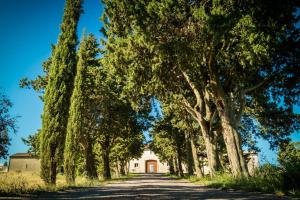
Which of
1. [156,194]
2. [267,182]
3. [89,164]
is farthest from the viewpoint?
[89,164]

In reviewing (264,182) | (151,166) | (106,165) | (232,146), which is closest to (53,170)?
(232,146)

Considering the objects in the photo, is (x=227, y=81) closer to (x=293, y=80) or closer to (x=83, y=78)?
(x=293, y=80)

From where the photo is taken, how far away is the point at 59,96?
50.5 feet

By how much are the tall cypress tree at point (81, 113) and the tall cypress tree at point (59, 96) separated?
11.7 feet

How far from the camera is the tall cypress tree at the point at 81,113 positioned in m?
18.6

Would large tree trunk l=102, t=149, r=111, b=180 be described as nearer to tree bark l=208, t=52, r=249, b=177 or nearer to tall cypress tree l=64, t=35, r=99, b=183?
tall cypress tree l=64, t=35, r=99, b=183

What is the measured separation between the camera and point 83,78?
2292cm

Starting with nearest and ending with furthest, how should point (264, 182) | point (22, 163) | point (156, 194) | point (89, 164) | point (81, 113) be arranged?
1. point (156, 194)
2. point (264, 182)
3. point (81, 113)
4. point (89, 164)
5. point (22, 163)

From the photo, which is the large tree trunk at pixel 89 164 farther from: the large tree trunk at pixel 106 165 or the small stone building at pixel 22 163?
the small stone building at pixel 22 163

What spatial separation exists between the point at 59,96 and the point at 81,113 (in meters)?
6.13

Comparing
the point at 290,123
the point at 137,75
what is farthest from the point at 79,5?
the point at 290,123

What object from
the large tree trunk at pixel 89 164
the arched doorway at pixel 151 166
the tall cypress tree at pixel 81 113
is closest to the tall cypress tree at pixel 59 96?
the tall cypress tree at pixel 81 113

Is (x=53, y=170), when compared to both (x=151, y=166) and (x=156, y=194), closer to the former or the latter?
(x=156, y=194)

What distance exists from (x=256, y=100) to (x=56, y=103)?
13957 mm
